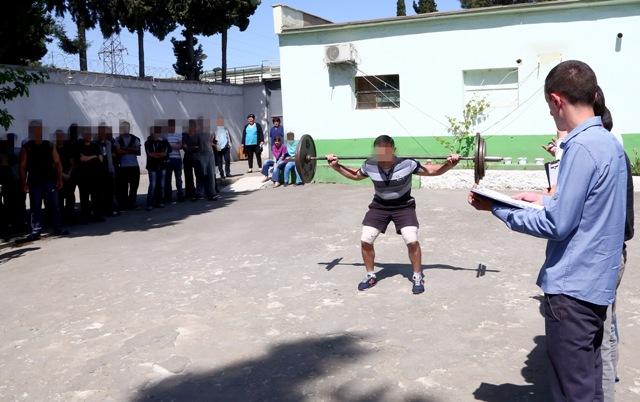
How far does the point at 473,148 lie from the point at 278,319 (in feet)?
31.9

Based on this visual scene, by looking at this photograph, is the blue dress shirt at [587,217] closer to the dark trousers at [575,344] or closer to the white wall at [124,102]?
the dark trousers at [575,344]

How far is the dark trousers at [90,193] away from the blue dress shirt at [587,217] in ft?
31.4

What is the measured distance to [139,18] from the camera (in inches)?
1142

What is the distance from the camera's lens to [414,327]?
5.22 metres

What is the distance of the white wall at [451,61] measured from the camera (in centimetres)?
1303

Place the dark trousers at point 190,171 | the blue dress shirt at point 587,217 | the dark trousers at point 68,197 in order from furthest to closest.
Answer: the dark trousers at point 190,171 → the dark trousers at point 68,197 → the blue dress shirt at point 587,217

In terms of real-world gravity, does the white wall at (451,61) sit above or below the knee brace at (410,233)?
above

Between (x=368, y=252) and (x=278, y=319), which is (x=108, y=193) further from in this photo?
(x=278, y=319)

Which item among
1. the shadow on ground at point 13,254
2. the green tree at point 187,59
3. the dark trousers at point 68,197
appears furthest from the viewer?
the green tree at point 187,59

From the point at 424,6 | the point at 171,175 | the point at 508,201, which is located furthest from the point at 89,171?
the point at 424,6

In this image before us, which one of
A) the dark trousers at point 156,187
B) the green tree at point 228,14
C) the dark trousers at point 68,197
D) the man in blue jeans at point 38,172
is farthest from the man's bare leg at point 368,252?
the green tree at point 228,14

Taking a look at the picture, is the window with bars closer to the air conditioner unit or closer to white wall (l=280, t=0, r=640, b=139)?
white wall (l=280, t=0, r=640, b=139)

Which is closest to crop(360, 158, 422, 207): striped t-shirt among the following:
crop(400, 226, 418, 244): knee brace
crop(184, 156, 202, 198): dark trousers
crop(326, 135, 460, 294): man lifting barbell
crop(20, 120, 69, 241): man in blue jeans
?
crop(326, 135, 460, 294): man lifting barbell

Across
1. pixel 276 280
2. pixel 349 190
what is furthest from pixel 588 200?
pixel 349 190
